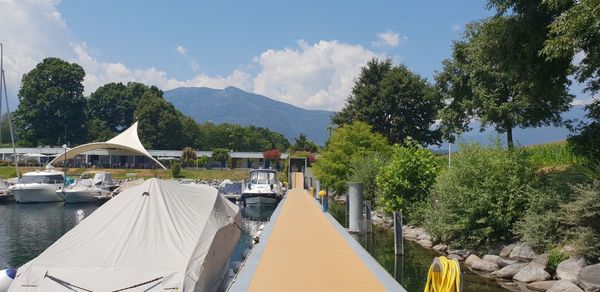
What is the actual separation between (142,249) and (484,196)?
37.0 ft

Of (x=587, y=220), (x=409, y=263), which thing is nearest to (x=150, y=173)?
(x=409, y=263)

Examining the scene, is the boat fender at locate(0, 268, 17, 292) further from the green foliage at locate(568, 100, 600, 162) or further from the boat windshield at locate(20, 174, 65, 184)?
the boat windshield at locate(20, 174, 65, 184)

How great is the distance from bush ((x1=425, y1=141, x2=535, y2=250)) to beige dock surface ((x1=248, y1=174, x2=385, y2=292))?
13.2 feet

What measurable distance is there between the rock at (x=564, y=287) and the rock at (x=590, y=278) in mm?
163

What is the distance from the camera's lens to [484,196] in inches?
655

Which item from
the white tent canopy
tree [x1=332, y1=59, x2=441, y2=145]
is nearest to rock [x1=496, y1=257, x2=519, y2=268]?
tree [x1=332, y1=59, x2=441, y2=145]

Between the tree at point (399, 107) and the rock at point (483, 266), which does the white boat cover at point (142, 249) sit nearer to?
the rock at point (483, 266)

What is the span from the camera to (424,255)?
17.9 meters

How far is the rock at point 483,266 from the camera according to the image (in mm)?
15039

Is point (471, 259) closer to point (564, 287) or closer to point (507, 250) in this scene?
point (507, 250)

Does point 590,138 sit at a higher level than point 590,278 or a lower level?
higher

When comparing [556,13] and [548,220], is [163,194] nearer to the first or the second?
[548,220]

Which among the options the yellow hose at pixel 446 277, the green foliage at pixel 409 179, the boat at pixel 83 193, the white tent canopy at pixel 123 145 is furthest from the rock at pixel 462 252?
the white tent canopy at pixel 123 145

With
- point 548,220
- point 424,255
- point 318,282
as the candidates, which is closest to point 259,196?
point 424,255
